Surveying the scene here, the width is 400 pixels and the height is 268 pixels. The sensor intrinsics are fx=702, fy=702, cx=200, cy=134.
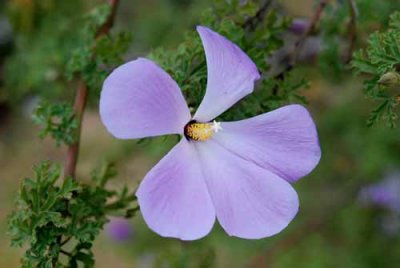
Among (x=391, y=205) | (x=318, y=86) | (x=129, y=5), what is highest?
(x=129, y=5)

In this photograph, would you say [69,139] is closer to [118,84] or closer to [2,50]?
[118,84]

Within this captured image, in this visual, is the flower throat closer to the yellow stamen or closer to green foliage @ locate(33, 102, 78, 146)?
the yellow stamen

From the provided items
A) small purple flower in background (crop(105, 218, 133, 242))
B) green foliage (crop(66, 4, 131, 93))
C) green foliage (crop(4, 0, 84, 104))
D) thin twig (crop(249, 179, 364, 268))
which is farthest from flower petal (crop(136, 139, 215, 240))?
small purple flower in background (crop(105, 218, 133, 242))

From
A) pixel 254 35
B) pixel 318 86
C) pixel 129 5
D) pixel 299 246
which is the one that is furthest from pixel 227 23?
pixel 129 5

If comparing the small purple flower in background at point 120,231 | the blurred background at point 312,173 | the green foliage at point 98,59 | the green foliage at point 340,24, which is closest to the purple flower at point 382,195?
the blurred background at point 312,173

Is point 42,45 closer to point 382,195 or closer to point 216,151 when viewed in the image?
point 216,151

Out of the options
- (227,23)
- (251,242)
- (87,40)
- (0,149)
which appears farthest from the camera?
(0,149)

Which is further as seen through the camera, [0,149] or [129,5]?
[0,149]
